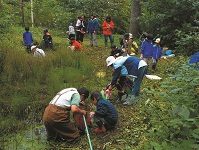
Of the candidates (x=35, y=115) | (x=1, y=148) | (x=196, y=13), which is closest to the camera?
(x=1, y=148)

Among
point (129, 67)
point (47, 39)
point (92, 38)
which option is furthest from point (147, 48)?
point (92, 38)

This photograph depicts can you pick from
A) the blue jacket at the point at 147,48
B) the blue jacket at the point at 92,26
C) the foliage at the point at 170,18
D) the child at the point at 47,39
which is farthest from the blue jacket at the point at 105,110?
the blue jacket at the point at 92,26

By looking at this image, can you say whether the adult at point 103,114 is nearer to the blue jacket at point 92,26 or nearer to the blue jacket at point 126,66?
the blue jacket at point 126,66

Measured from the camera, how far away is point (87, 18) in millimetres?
17469

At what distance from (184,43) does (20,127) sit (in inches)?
258

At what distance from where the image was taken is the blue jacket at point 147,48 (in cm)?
892

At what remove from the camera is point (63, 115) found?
17.3 ft

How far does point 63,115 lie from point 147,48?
4.58 metres

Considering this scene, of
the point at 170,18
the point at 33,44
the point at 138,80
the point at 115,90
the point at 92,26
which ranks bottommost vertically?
the point at 115,90

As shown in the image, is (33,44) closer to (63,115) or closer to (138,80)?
(138,80)

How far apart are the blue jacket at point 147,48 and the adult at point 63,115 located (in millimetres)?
4107

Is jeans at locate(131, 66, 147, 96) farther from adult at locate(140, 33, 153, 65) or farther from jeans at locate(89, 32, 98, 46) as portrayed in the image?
jeans at locate(89, 32, 98, 46)

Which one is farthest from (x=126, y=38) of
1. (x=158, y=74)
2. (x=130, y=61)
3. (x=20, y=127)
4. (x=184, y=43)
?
(x=20, y=127)

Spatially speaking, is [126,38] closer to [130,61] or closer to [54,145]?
[130,61]
